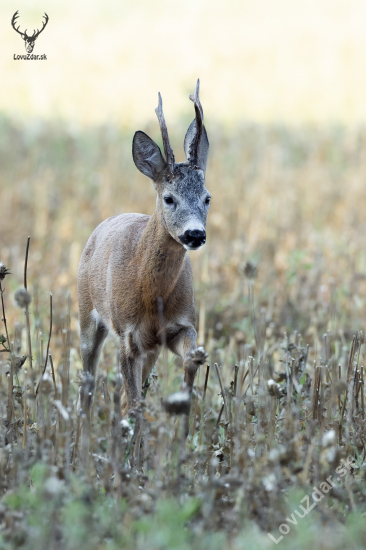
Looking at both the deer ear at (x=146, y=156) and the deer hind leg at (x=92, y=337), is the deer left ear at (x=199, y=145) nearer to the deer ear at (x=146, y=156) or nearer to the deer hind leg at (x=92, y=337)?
the deer ear at (x=146, y=156)

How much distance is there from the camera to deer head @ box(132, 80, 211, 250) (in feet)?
13.2

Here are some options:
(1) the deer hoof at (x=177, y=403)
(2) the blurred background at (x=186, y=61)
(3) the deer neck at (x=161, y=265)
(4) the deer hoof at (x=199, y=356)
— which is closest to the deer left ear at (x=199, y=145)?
(3) the deer neck at (x=161, y=265)

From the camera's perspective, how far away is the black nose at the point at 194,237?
3.92 m

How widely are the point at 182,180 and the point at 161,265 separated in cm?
51

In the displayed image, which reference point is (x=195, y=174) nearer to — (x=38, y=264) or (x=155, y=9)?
(x=38, y=264)

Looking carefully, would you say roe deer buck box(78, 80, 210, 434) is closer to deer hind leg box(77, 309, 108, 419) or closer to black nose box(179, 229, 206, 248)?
black nose box(179, 229, 206, 248)

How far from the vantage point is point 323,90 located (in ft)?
53.6

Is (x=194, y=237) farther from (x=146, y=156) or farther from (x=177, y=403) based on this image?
(x=177, y=403)

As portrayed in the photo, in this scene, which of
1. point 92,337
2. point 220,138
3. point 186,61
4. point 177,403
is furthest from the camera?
point 186,61

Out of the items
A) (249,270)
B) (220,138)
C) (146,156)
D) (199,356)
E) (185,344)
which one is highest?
(220,138)

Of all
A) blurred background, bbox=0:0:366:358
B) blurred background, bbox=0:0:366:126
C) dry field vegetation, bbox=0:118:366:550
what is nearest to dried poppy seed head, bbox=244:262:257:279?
dry field vegetation, bbox=0:118:366:550

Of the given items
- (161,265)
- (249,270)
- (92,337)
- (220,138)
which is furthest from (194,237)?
(220,138)

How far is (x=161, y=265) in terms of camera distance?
14.1ft

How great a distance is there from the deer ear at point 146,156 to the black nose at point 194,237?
64 cm
